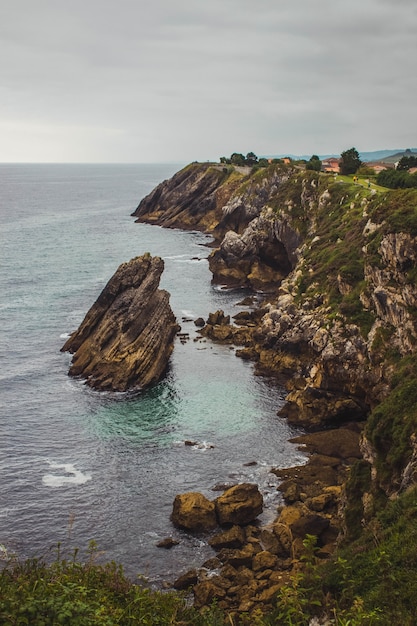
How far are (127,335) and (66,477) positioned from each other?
84.4 ft

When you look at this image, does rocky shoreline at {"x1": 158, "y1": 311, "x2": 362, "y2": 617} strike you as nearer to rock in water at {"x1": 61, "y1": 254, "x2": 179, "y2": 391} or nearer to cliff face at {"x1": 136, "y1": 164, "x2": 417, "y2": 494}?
cliff face at {"x1": 136, "y1": 164, "x2": 417, "y2": 494}

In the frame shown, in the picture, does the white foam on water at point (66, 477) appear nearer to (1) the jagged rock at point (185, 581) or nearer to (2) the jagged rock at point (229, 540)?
(2) the jagged rock at point (229, 540)

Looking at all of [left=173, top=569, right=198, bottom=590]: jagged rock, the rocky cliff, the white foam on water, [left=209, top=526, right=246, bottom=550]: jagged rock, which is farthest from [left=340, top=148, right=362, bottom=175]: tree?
[left=173, top=569, right=198, bottom=590]: jagged rock

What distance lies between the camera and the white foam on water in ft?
161

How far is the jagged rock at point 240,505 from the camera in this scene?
43.1 meters

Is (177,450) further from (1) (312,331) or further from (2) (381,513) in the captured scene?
(2) (381,513)

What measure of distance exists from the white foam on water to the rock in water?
17.1m

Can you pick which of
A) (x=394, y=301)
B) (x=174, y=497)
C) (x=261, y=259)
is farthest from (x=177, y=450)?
(x=261, y=259)

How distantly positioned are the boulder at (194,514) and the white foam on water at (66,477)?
31.2 feet

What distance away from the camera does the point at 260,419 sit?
198ft

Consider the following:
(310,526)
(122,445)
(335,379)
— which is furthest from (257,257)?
(310,526)

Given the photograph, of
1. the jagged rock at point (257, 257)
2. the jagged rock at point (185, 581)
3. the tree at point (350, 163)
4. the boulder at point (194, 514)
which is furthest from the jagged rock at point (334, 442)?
the tree at point (350, 163)

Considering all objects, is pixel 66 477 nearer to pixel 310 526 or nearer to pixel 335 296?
pixel 310 526

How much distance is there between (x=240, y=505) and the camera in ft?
142
